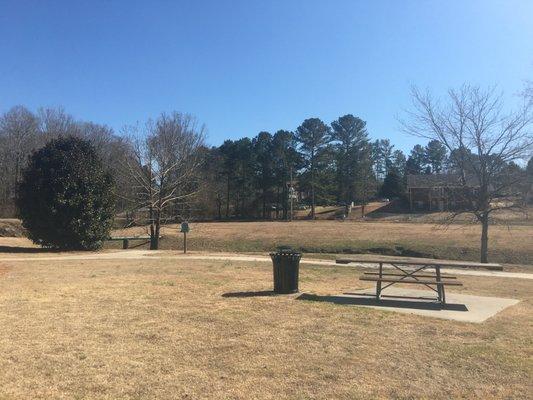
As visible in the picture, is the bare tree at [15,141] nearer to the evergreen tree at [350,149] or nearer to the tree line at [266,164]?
the tree line at [266,164]

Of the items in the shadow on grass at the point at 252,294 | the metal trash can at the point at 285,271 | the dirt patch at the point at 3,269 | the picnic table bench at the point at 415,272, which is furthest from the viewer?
the dirt patch at the point at 3,269

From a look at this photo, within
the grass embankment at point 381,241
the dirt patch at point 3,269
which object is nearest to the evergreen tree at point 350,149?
the grass embankment at point 381,241

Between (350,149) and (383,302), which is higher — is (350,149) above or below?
above

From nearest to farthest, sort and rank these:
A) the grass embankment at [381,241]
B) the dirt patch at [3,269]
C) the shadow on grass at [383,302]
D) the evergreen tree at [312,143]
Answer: the shadow on grass at [383,302], the dirt patch at [3,269], the grass embankment at [381,241], the evergreen tree at [312,143]

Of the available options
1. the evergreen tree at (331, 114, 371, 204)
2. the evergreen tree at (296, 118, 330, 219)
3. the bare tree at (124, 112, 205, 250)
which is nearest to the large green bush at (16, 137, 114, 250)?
the bare tree at (124, 112, 205, 250)

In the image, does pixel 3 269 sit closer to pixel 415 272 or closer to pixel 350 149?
pixel 415 272

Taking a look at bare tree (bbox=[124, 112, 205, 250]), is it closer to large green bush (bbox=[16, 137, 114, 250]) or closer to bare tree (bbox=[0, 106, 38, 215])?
large green bush (bbox=[16, 137, 114, 250])

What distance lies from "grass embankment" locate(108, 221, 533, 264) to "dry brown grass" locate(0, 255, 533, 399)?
16.0 metres

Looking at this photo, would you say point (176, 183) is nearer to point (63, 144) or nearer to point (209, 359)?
point (63, 144)

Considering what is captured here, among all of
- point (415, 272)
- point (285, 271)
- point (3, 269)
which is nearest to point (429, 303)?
point (415, 272)

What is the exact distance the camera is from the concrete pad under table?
782 cm

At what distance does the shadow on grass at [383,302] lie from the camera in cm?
840

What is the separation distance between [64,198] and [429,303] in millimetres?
18717

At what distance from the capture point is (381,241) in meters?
28.4
